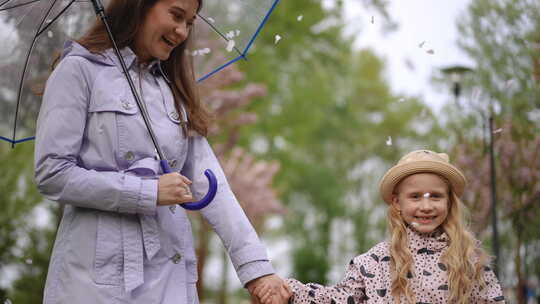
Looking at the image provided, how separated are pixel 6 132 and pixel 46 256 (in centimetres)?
844

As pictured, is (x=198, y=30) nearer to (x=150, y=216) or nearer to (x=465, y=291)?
(x=150, y=216)

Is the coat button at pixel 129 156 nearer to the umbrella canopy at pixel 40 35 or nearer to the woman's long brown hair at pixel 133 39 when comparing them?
the woman's long brown hair at pixel 133 39

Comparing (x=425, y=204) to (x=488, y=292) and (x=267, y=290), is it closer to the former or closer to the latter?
(x=488, y=292)

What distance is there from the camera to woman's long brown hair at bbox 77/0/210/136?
101 inches

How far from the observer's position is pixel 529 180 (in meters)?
7.66

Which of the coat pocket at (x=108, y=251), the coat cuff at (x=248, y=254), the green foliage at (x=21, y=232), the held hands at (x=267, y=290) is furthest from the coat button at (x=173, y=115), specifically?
the green foliage at (x=21, y=232)

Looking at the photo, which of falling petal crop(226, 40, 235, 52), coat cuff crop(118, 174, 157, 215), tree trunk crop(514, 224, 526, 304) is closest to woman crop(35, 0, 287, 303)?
coat cuff crop(118, 174, 157, 215)

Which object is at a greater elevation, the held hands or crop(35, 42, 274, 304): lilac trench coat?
crop(35, 42, 274, 304): lilac trench coat

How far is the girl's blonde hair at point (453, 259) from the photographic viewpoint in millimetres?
2758

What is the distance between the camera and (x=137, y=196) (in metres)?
2.26

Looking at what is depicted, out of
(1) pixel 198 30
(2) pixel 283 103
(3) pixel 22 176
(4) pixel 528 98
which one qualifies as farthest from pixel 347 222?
(1) pixel 198 30

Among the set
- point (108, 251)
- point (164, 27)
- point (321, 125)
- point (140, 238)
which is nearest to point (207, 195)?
point (140, 238)

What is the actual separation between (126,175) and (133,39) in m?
0.63

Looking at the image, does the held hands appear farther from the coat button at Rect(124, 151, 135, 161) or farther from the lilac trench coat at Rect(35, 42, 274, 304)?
the coat button at Rect(124, 151, 135, 161)
